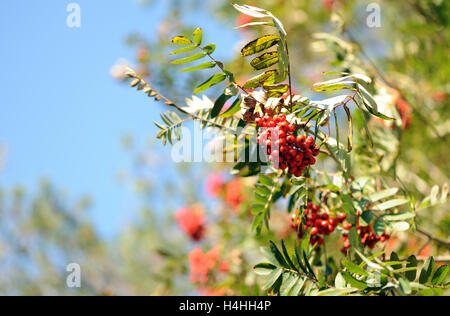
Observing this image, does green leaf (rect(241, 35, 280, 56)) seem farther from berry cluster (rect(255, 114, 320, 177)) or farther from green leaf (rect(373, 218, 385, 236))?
green leaf (rect(373, 218, 385, 236))

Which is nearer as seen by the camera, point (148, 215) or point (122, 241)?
point (148, 215)

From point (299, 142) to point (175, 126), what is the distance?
1.41 ft

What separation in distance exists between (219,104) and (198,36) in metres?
0.22

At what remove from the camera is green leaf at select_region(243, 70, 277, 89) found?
136 cm

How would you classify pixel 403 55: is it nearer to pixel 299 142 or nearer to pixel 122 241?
pixel 299 142

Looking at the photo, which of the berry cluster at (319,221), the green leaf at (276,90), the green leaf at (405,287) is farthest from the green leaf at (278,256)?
the green leaf at (276,90)

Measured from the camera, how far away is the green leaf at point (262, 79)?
136 centimetres

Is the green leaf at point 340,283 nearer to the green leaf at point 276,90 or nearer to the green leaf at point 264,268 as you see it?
the green leaf at point 264,268

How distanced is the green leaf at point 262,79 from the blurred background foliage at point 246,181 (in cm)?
68

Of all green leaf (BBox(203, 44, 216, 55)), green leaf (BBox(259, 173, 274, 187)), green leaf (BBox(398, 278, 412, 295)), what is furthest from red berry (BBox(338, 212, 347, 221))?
green leaf (BBox(203, 44, 216, 55))

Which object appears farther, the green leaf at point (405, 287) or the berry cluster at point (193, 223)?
the berry cluster at point (193, 223)
